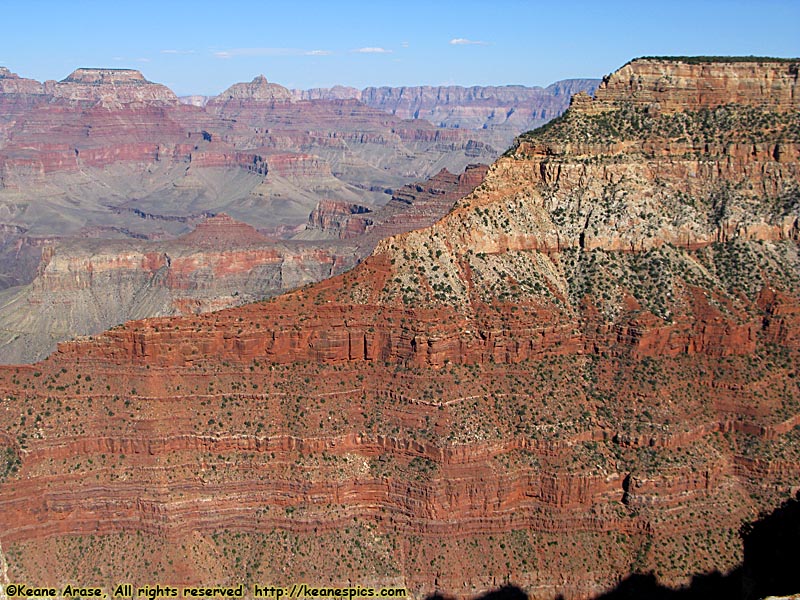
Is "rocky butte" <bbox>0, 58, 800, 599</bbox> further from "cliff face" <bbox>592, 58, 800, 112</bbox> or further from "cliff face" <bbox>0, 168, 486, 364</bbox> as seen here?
"cliff face" <bbox>0, 168, 486, 364</bbox>

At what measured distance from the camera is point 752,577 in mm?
42688

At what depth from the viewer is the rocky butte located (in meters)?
53.8

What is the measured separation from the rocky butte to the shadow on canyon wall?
85cm

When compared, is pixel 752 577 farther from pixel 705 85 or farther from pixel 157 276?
pixel 157 276

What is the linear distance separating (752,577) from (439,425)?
2121 cm

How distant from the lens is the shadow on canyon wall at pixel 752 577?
3831 centimetres

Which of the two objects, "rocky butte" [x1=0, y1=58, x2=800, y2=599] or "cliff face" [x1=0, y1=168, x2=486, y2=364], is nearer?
"rocky butte" [x1=0, y1=58, x2=800, y2=599]

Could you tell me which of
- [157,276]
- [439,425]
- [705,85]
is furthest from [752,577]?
[157,276]

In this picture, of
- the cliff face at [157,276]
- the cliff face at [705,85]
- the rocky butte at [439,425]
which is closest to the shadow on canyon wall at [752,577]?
the rocky butte at [439,425]

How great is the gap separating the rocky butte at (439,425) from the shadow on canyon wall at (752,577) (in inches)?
33.6

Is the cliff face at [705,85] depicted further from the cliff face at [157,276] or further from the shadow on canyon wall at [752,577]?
the cliff face at [157,276]

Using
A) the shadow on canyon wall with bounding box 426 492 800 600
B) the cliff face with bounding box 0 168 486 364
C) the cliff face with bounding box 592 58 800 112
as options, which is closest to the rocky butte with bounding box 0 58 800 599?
the shadow on canyon wall with bounding box 426 492 800 600

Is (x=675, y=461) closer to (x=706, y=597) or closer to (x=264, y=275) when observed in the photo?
(x=706, y=597)

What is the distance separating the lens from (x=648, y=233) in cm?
6850
